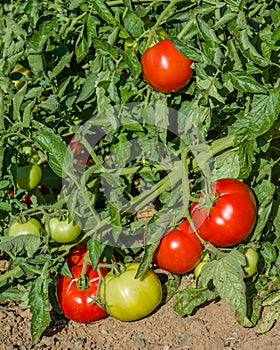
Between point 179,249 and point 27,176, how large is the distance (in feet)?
1.51

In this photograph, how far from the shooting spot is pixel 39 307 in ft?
6.28

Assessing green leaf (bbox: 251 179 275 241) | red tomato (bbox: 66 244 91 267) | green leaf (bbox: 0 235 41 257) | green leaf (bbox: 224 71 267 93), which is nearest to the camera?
green leaf (bbox: 224 71 267 93)

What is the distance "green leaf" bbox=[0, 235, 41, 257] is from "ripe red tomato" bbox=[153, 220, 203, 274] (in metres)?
0.34

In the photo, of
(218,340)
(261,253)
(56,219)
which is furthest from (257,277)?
(56,219)

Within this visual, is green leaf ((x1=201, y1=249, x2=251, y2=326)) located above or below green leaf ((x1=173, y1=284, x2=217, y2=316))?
above

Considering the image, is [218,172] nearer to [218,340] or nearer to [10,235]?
[218,340]

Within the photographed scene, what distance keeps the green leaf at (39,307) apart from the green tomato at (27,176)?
→ 0.88 ft

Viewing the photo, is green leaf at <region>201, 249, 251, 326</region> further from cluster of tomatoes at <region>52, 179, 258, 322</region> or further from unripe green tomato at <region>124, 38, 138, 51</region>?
unripe green tomato at <region>124, 38, 138, 51</region>

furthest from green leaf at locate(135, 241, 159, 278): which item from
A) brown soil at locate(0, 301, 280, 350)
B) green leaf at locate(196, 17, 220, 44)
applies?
green leaf at locate(196, 17, 220, 44)

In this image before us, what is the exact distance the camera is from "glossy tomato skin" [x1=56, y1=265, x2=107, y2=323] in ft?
6.60

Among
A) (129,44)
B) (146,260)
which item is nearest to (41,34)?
(129,44)

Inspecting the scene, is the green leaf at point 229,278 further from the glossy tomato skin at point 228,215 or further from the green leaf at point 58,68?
the green leaf at point 58,68

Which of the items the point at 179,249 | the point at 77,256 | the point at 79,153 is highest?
the point at 79,153

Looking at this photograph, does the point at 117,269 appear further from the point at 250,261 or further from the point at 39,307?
the point at 250,261
